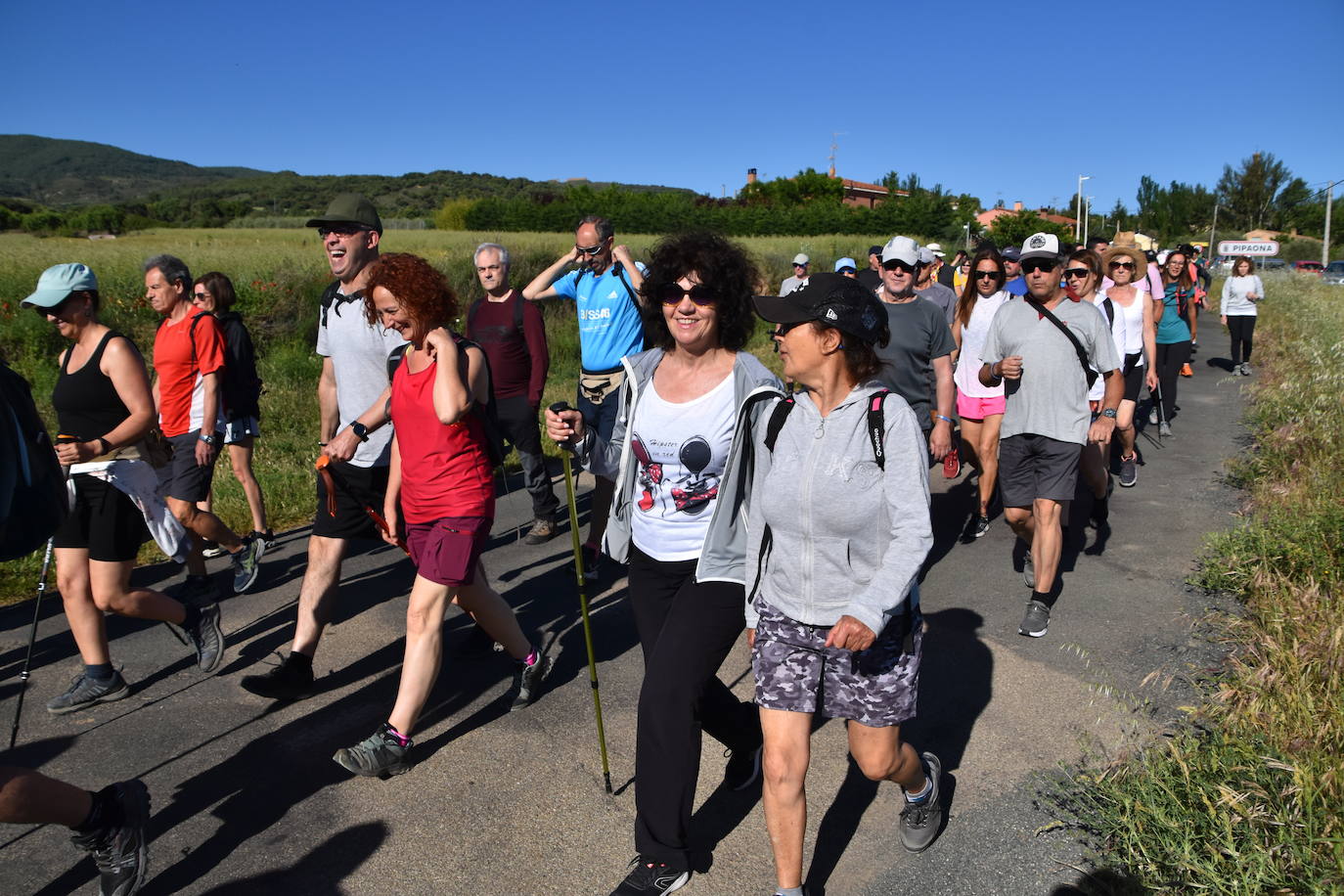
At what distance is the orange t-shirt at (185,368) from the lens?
5363 mm

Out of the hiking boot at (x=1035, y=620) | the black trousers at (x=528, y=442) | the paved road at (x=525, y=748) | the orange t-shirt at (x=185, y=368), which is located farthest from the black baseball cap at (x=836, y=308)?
the black trousers at (x=528, y=442)

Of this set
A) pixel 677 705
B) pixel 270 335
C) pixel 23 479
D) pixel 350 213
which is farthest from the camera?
pixel 270 335

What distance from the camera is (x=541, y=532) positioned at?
261 inches

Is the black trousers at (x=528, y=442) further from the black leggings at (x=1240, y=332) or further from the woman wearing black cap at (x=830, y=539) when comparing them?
the black leggings at (x=1240, y=332)

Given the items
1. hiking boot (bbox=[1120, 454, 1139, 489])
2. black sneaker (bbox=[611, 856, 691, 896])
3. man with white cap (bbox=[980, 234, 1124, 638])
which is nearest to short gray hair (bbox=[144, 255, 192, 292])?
black sneaker (bbox=[611, 856, 691, 896])

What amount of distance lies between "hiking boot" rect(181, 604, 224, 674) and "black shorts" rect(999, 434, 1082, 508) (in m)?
4.08

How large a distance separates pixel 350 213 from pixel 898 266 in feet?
10.2

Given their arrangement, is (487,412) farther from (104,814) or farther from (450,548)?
(104,814)

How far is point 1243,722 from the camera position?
328cm

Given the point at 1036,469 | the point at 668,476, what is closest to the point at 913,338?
the point at 1036,469

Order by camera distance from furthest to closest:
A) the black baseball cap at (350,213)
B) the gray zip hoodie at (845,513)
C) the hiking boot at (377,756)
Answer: the black baseball cap at (350,213) → the hiking boot at (377,756) → the gray zip hoodie at (845,513)

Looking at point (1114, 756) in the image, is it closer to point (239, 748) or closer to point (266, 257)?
point (239, 748)

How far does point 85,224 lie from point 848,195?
262ft

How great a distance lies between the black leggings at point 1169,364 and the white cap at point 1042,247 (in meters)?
5.58
